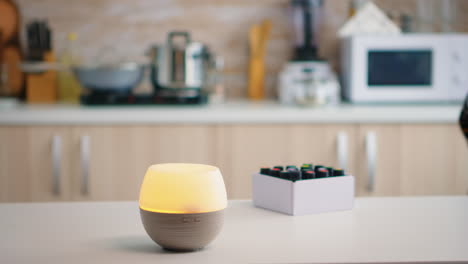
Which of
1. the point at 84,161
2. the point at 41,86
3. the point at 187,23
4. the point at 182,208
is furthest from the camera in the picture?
the point at 187,23

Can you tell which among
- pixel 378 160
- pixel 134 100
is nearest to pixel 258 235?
pixel 378 160

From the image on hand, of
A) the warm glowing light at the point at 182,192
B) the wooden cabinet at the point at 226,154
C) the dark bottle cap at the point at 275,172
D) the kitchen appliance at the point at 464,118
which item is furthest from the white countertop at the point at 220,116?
the warm glowing light at the point at 182,192

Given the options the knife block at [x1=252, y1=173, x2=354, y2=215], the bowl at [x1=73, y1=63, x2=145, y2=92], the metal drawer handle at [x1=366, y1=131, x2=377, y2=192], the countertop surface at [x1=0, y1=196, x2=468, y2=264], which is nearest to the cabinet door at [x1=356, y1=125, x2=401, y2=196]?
the metal drawer handle at [x1=366, y1=131, x2=377, y2=192]

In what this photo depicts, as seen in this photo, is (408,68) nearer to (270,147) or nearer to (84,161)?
(270,147)

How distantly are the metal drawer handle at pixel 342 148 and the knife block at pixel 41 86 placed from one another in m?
1.44

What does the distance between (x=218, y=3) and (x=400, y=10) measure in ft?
3.08

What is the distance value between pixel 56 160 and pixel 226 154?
0.68 m

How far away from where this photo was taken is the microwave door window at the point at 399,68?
2783 mm

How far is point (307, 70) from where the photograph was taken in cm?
292

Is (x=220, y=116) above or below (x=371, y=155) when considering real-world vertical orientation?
above

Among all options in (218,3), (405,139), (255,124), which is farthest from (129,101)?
(405,139)

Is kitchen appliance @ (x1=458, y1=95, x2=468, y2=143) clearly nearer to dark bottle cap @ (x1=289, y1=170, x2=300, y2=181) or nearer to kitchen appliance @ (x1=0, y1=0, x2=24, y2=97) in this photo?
dark bottle cap @ (x1=289, y1=170, x2=300, y2=181)

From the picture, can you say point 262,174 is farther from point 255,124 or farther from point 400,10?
point 400,10

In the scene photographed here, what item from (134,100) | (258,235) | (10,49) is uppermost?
(10,49)
